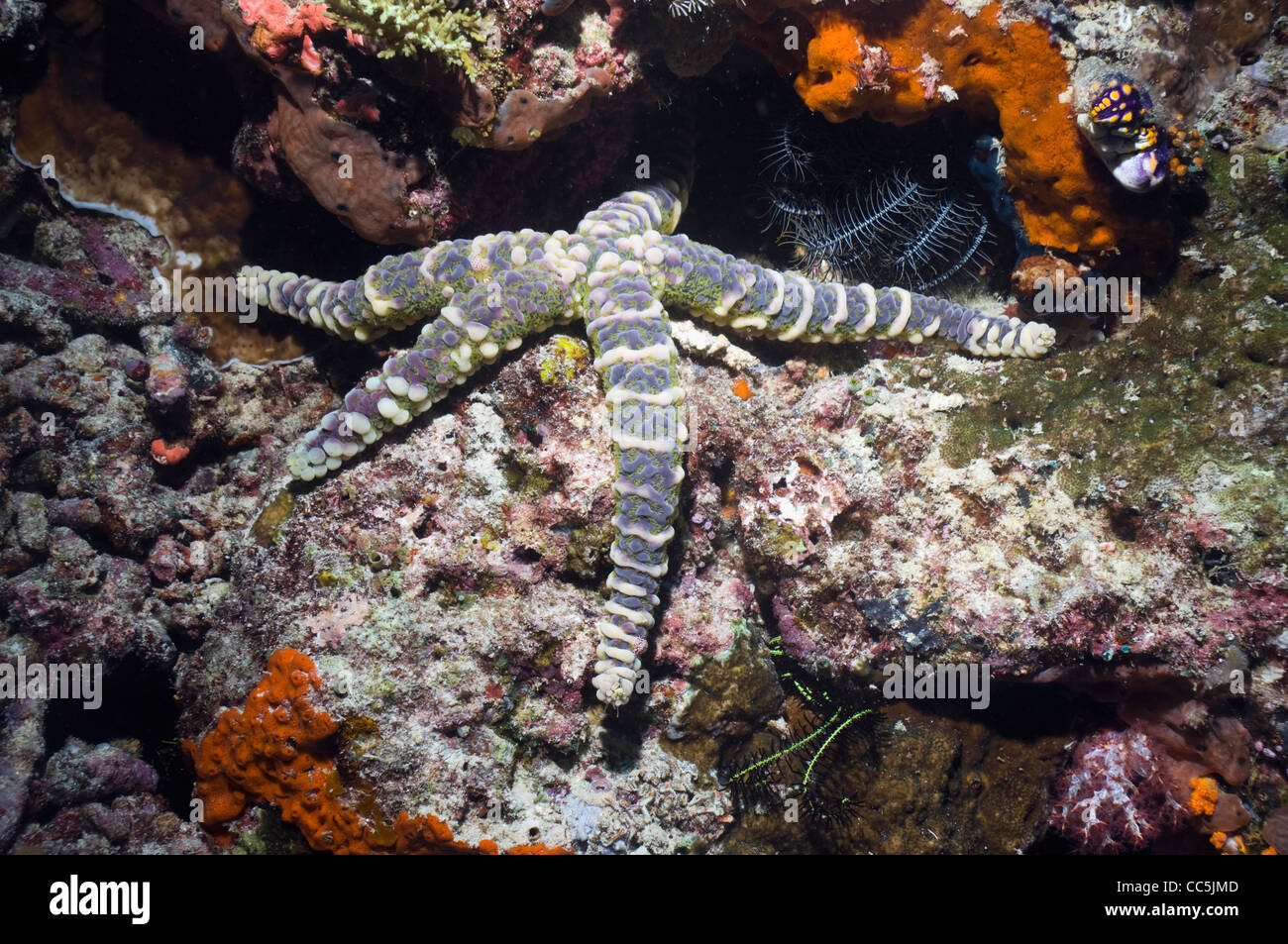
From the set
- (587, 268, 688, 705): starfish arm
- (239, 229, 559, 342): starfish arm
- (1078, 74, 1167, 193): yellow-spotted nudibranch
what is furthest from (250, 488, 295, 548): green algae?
(1078, 74, 1167, 193): yellow-spotted nudibranch

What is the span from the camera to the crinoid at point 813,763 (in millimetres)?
4348

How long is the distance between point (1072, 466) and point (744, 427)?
2.12 m

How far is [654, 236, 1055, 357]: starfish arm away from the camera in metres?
4.17

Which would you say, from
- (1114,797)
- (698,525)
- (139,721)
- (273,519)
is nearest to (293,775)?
(273,519)

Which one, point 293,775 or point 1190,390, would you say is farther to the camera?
point 1190,390

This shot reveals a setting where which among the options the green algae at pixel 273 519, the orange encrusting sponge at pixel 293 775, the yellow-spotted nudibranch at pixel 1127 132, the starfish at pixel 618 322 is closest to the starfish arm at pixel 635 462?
the starfish at pixel 618 322

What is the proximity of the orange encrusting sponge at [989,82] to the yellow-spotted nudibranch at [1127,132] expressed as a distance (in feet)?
0.68

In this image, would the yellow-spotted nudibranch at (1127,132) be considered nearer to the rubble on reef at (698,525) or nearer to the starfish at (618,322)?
the rubble on reef at (698,525)

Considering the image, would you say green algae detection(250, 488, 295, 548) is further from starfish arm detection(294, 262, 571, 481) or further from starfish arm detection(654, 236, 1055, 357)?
Result: starfish arm detection(654, 236, 1055, 357)

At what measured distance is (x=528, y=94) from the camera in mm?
3760

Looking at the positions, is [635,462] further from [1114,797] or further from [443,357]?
[1114,797]

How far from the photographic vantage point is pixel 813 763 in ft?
14.3

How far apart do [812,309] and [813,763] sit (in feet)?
11.0
